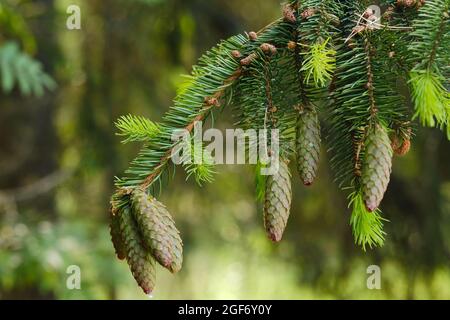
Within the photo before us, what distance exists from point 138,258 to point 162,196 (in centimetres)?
324

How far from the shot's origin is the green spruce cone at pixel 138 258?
1.00m

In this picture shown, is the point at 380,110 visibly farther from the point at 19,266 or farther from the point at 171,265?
the point at 19,266

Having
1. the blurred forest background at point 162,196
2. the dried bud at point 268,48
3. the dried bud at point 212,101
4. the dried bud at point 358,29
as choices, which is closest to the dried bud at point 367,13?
the dried bud at point 358,29

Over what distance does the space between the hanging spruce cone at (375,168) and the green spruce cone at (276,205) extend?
132mm

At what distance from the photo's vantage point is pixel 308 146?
1062mm

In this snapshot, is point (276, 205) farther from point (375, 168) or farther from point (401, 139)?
point (401, 139)

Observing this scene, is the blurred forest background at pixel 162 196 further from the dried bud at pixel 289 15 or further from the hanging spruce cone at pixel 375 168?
the hanging spruce cone at pixel 375 168

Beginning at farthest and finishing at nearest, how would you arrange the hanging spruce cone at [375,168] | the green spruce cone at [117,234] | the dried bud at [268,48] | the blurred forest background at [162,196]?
the blurred forest background at [162,196], the dried bud at [268,48], the green spruce cone at [117,234], the hanging spruce cone at [375,168]

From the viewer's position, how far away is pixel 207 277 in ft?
17.0

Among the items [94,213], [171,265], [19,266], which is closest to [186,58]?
[94,213]

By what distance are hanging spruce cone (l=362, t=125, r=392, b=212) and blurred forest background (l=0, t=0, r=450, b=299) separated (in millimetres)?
2198

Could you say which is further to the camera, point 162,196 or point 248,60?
point 162,196

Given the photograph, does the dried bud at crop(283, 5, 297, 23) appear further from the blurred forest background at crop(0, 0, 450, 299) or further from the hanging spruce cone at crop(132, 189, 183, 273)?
the blurred forest background at crop(0, 0, 450, 299)

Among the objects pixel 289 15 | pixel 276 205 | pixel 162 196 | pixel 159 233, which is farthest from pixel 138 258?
pixel 162 196
